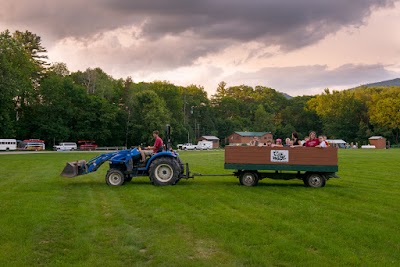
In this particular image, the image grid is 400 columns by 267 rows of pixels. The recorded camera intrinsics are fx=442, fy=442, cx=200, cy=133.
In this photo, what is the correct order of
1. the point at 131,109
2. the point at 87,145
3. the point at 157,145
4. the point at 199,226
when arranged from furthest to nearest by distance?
the point at 131,109 → the point at 87,145 → the point at 157,145 → the point at 199,226

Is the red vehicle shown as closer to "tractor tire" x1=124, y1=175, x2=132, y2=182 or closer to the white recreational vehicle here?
the white recreational vehicle

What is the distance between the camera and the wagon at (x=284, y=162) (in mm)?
14764

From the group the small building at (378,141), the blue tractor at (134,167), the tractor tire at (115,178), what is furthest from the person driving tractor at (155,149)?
the small building at (378,141)

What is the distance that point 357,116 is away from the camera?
11312cm

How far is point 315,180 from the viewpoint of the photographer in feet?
49.7

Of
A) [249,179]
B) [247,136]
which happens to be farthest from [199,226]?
[247,136]

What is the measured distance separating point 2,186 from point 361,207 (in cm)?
1162

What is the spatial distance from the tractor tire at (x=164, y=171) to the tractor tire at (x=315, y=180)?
451cm

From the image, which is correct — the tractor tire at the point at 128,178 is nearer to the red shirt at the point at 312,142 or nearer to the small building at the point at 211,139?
the red shirt at the point at 312,142

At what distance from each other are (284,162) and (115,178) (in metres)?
5.81

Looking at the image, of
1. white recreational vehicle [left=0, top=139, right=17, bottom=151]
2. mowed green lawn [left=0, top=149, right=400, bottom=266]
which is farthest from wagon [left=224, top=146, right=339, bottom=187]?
white recreational vehicle [left=0, top=139, right=17, bottom=151]

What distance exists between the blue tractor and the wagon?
6.20ft

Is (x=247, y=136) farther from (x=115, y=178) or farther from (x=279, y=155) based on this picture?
(x=115, y=178)

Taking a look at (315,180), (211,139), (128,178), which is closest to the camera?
(315,180)
